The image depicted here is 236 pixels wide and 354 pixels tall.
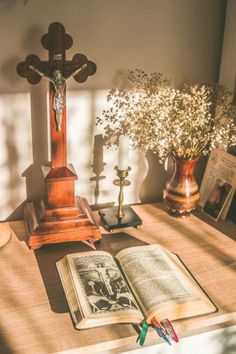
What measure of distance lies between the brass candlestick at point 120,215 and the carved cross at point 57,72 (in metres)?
0.23

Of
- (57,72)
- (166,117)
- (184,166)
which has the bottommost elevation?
(184,166)

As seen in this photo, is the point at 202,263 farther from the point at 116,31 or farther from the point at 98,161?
the point at 116,31

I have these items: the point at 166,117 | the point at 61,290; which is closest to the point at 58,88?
the point at 166,117

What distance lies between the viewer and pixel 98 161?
5.94 ft

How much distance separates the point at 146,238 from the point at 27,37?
805mm

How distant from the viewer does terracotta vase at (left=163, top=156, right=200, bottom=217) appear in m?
1.74

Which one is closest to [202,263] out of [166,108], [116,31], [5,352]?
[166,108]

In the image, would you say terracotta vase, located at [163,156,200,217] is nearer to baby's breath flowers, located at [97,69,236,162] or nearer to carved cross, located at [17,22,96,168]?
baby's breath flowers, located at [97,69,236,162]

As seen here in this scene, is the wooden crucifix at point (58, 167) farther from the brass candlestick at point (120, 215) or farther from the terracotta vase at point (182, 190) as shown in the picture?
the terracotta vase at point (182, 190)

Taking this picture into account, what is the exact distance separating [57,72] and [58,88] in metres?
0.05

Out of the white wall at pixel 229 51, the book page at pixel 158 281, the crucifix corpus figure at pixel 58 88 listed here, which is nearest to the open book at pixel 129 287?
the book page at pixel 158 281

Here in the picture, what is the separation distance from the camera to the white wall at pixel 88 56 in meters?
1.55

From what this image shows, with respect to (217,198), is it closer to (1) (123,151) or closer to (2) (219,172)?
(2) (219,172)

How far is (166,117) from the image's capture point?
1604mm
